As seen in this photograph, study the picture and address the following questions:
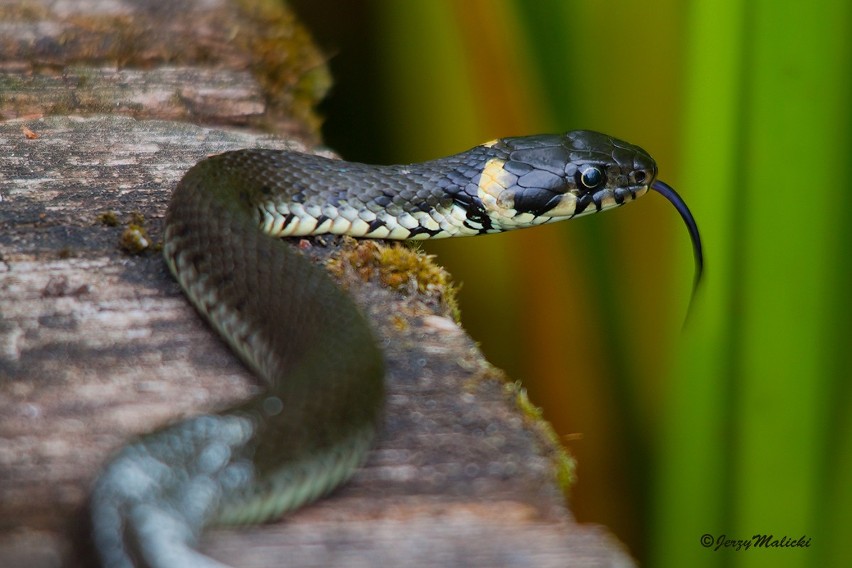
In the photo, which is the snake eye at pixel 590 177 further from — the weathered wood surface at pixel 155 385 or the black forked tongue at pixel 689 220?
the weathered wood surface at pixel 155 385

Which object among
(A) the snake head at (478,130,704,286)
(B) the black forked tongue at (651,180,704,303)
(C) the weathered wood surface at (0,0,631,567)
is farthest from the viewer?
(A) the snake head at (478,130,704,286)

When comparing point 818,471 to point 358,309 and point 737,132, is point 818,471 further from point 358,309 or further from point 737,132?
point 358,309

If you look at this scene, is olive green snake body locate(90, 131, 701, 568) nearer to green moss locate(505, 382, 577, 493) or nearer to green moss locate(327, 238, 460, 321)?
green moss locate(327, 238, 460, 321)

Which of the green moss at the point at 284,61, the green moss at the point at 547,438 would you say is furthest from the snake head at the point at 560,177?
the green moss at the point at 547,438

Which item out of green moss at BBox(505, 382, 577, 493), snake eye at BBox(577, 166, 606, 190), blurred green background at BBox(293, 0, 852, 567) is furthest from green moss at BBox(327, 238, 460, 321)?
snake eye at BBox(577, 166, 606, 190)

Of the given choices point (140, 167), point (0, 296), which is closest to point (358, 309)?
point (0, 296)

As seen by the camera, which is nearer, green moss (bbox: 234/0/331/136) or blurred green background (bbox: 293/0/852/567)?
blurred green background (bbox: 293/0/852/567)

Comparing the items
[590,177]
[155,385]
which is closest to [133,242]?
[155,385]

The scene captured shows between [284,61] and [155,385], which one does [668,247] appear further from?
[155,385]
